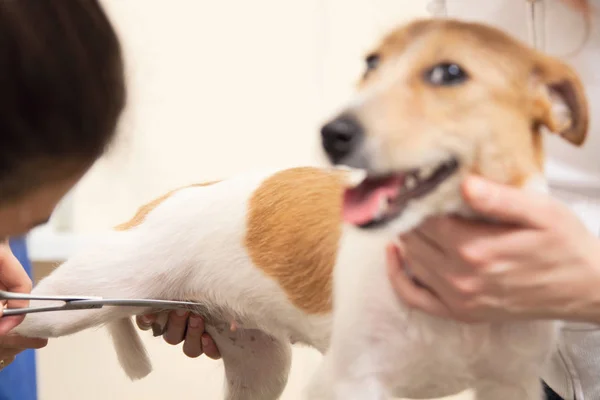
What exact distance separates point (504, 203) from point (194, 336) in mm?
742

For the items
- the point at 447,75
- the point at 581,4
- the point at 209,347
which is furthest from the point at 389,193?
the point at 209,347

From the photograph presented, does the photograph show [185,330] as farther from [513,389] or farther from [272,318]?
[513,389]

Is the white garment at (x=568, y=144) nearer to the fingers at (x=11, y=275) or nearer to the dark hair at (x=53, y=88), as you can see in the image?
the dark hair at (x=53, y=88)

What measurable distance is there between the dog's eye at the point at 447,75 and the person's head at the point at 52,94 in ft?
0.89

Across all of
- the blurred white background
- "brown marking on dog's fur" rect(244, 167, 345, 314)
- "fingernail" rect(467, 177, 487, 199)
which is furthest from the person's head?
the blurred white background

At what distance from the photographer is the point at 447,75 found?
0.53 metres

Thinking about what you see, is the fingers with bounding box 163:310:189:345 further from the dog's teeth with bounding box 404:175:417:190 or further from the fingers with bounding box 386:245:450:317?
the dog's teeth with bounding box 404:175:417:190

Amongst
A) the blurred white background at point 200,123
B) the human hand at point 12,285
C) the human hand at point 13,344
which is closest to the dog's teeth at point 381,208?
the human hand at point 12,285

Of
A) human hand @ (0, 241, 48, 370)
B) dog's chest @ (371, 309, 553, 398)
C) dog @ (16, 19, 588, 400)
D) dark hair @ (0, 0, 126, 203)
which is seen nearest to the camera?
dark hair @ (0, 0, 126, 203)

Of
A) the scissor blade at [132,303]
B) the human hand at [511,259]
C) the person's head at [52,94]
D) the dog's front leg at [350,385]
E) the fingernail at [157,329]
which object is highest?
the person's head at [52,94]

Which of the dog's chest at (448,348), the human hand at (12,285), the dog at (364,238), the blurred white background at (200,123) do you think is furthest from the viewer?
the blurred white background at (200,123)

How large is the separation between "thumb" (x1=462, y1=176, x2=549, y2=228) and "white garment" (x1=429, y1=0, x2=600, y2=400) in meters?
0.27

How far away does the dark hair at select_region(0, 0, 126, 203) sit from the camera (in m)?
0.40

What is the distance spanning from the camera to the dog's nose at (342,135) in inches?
19.0
